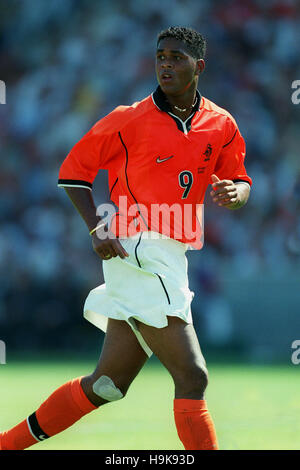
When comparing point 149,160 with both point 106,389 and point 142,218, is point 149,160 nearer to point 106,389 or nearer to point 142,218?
point 142,218

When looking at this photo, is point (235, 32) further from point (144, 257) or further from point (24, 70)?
point (144, 257)

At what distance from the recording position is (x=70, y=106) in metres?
11.5

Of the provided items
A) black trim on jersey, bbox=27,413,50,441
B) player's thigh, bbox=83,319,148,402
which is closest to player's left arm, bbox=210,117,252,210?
player's thigh, bbox=83,319,148,402

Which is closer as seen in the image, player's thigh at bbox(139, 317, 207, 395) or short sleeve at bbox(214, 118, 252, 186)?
player's thigh at bbox(139, 317, 207, 395)

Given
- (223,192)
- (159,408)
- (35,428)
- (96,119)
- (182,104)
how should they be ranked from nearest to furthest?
(223,192) < (35,428) < (182,104) < (159,408) < (96,119)

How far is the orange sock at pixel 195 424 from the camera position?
12.6ft

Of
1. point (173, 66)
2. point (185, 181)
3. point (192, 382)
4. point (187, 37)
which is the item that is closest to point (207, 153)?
point (185, 181)

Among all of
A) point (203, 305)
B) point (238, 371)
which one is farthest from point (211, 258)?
point (238, 371)

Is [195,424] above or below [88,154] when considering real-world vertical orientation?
below

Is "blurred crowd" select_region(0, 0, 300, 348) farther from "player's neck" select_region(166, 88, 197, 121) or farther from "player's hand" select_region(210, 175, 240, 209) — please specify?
"player's hand" select_region(210, 175, 240, 209)

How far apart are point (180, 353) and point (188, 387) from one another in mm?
155

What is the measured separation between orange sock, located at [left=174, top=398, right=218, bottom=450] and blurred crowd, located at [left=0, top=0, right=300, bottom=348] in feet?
20.4

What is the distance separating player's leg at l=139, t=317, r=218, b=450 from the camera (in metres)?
3.85

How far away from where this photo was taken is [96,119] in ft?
37.0
